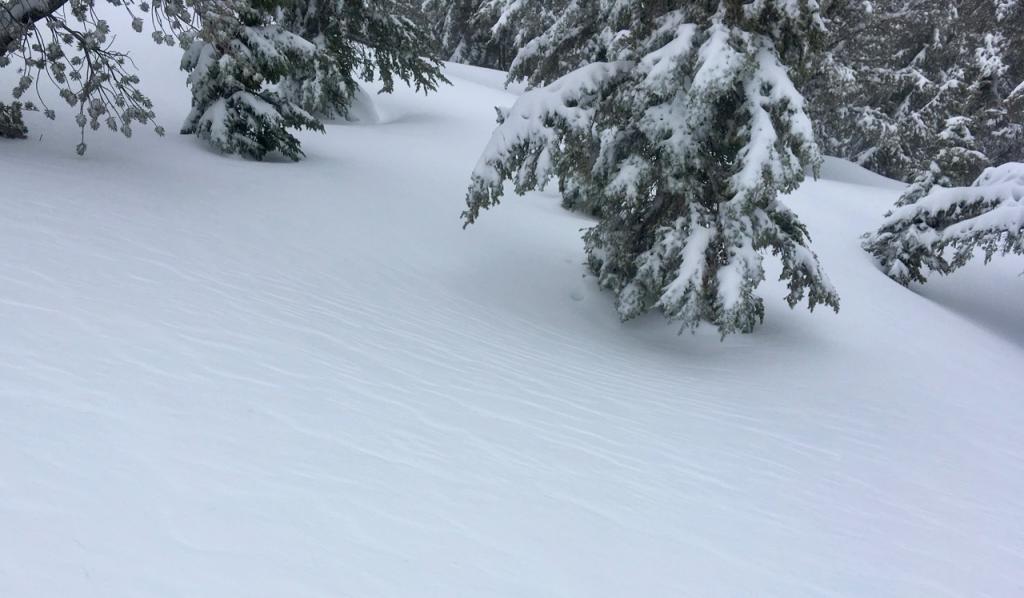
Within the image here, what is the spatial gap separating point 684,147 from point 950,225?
9.24 m

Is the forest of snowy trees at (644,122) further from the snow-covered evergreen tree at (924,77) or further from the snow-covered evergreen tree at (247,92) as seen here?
the snow-covered evergreen tree at (924,77)

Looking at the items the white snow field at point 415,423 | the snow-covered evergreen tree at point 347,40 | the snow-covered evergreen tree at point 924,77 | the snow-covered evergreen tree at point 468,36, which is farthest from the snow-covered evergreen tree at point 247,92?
the snow-covered evergreen tree at point 924,77

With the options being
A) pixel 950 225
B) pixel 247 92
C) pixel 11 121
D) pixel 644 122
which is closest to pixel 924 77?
pixel 950 225

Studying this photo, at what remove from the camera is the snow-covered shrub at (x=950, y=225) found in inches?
473

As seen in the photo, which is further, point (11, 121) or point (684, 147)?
point (11, 121)

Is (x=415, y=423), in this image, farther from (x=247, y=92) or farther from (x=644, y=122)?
(x=247, y=92)

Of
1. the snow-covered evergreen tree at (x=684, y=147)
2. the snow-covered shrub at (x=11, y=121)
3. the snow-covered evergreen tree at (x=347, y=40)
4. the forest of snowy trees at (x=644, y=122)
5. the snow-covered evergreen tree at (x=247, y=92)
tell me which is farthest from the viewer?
the snow-covered evergreen tree at (x=347, y=40)

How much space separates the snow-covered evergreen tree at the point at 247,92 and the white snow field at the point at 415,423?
1.82 m

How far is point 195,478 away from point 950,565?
4.14 m

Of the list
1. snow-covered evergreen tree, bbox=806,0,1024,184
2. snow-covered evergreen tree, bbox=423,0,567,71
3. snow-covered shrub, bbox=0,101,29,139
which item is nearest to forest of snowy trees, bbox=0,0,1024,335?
snow-covered shrub, bbox=0,101,29,139

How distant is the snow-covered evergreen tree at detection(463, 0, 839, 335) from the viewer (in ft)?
23.3

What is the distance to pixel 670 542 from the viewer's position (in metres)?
3.41

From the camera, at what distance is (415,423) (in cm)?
409

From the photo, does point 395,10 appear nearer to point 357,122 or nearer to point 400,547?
point 357,122
